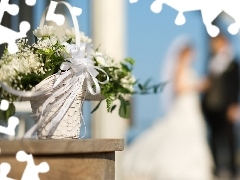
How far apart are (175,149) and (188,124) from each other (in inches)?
13.0

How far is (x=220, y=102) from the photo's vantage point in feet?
17.5

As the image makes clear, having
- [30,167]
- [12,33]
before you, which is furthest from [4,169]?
[12,33]

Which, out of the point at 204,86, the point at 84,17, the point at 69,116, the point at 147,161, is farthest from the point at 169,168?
the point at 69,116

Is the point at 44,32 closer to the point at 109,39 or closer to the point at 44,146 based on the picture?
the point at 44,146

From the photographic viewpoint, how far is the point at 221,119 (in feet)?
17.8

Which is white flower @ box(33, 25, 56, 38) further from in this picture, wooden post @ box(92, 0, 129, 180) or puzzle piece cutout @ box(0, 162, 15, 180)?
wooden post @ box(92, 0, 129, 180)

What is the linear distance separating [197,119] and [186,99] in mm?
180

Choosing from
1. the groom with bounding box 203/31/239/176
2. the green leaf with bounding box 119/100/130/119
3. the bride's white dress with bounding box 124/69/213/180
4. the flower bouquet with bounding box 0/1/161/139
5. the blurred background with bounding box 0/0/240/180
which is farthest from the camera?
the groom with bounding box 203/31/239/176

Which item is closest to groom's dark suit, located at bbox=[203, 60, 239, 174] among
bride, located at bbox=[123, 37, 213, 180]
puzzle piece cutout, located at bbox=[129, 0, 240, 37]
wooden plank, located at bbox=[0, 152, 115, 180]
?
bride, located at bbox=[123, 37, 213, 180]

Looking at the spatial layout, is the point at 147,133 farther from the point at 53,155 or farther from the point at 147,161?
the point at 53,155

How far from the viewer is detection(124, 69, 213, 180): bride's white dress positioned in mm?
4809

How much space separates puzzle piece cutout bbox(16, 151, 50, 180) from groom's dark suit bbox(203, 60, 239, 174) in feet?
12.8

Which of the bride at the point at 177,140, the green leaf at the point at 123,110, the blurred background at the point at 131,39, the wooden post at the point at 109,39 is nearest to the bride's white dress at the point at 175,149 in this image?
the bride at the point at 177,140

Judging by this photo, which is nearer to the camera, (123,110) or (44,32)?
(44,32)
